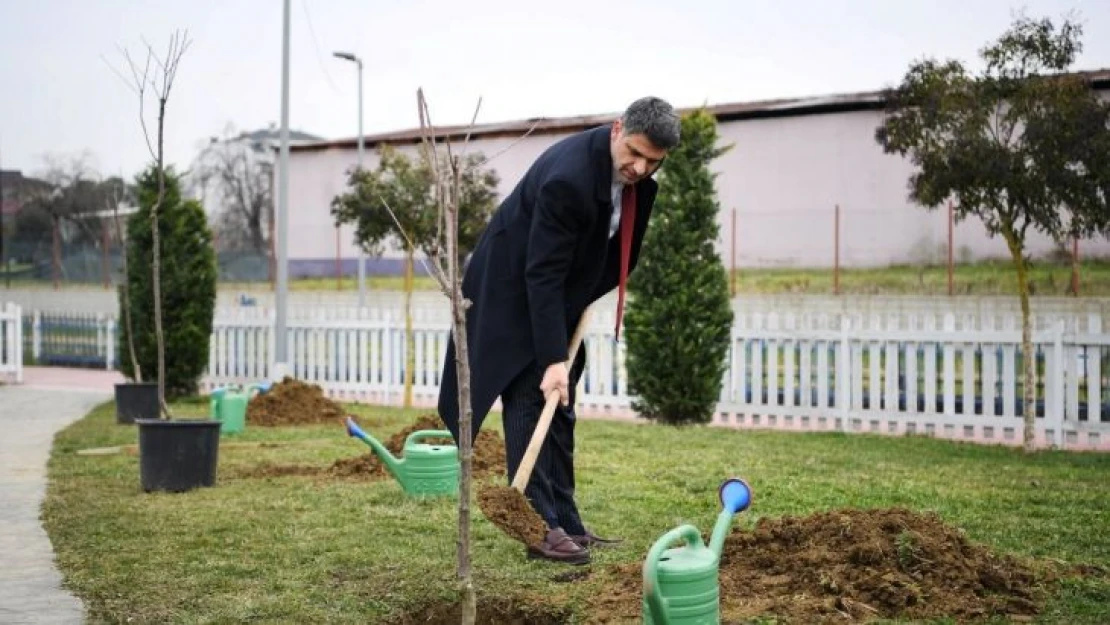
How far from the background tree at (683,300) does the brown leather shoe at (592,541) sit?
22.4ft

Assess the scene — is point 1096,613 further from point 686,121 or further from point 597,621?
point 686,121

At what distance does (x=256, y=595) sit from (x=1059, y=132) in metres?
7.44

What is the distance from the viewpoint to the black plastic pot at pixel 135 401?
1256cm

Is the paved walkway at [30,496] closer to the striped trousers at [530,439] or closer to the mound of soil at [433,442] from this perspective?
the striped trousers at [530,439]

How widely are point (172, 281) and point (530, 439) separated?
11.4 metres

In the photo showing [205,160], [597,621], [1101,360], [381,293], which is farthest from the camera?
[205,160]

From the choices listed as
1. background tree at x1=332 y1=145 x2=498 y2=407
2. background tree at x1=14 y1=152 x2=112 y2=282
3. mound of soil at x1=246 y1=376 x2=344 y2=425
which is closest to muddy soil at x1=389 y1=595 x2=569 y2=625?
mound of soil at x1=246 y1=376 x2=344 y2=425

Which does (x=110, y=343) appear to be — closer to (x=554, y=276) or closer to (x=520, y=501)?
(x=520, y=501)

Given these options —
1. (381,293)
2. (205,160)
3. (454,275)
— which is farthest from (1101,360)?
(205,160)

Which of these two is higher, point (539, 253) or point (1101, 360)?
point (539, 253)

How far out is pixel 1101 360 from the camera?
10.7 metres

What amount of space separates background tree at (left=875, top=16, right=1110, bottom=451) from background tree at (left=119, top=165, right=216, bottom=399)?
927 cm

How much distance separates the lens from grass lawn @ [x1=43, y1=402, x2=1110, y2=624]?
459cm

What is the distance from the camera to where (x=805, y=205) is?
2506 cm
